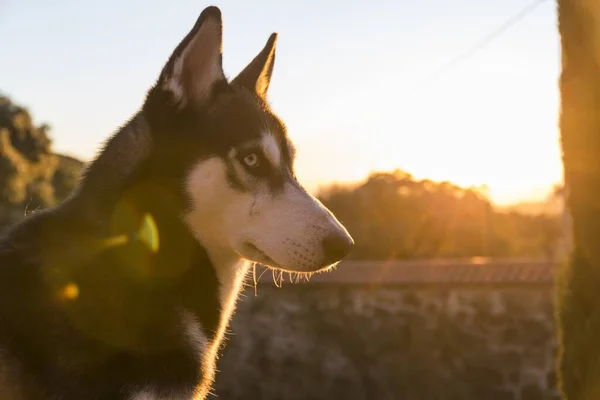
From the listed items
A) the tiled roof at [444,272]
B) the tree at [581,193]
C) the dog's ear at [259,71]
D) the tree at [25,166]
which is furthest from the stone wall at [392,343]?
the tree at [25,166]

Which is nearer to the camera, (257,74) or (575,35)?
(257,74)

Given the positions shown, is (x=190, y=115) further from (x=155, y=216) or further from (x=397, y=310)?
(x=397, y=310)

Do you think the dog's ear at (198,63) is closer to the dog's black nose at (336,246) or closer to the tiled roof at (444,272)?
the dog's black nose at (336,246)

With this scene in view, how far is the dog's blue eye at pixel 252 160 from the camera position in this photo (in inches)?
109

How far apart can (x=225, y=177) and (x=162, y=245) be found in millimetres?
407

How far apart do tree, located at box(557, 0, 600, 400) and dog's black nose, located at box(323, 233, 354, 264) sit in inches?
81.0

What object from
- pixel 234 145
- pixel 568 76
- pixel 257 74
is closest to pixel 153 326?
pixel 234 145

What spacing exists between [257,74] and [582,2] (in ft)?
7.83

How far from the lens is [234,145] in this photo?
2764 mm

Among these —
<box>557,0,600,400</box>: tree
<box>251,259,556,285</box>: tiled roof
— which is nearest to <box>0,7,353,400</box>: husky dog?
<box>557,0,600,400</box>: tree

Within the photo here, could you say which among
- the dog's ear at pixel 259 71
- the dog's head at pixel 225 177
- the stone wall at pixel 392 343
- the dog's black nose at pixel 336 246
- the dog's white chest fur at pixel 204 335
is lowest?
the stone wall at pixel 392 343

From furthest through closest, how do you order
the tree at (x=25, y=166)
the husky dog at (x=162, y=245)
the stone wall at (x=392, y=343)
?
1. the tree at (x=25, y=166)
2. the stone wall at (x=392, y=343)
3. the husky dog at (x=162, y=245)

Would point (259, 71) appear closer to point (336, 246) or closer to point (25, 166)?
point (336, 246)

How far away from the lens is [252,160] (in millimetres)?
2801
